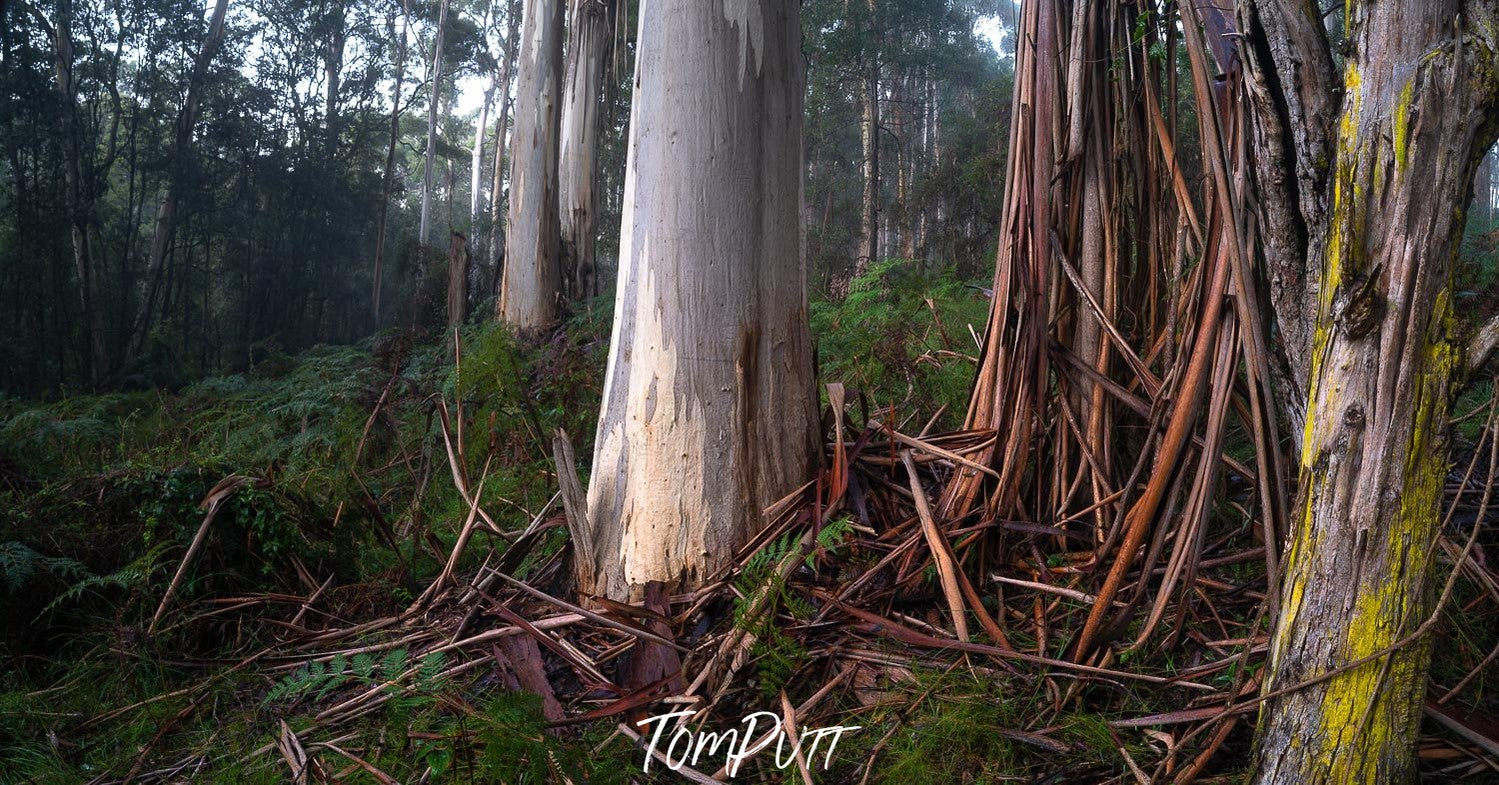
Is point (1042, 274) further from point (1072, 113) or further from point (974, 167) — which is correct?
point (974, 167)

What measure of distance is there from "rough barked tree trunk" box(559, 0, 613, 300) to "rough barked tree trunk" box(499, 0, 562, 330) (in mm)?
135

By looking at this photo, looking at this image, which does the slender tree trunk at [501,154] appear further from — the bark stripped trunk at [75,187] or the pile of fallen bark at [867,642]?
the pile of fallen bark at [867,642]

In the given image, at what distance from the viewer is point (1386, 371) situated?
41.3 inches

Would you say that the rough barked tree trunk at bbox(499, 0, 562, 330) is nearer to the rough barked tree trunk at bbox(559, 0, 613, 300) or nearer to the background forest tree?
the rough barked tree trunk at bbox(559, 0, 613, 300)

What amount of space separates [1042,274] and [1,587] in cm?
303

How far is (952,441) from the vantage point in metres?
2.17

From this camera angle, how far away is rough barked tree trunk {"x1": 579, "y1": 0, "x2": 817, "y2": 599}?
2016 mm

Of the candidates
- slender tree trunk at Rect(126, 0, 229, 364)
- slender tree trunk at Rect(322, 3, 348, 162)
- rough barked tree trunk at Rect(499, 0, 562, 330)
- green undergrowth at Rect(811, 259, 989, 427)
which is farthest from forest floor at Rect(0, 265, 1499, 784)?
slender tree trunk at Rect(322, 3, 348, 162)

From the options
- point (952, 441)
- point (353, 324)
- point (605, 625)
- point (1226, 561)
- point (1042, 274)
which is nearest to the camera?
point (1226, 561)

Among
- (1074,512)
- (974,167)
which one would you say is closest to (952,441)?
(1074,512)

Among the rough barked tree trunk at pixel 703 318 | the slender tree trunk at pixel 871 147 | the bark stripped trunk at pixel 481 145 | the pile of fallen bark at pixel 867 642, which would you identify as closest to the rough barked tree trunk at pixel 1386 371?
the pile of fallen bark at pixel 867 642

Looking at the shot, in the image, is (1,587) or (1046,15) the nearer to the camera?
(1046,15)

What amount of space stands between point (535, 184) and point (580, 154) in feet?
1.99

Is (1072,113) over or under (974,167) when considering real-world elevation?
under
